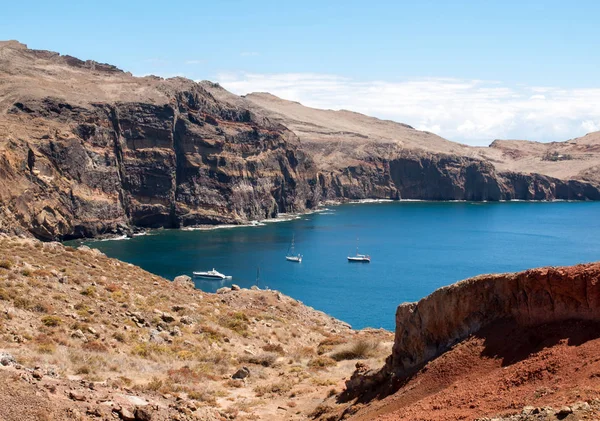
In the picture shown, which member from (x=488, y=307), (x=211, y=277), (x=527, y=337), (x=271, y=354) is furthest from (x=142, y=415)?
(x=211, y=277)

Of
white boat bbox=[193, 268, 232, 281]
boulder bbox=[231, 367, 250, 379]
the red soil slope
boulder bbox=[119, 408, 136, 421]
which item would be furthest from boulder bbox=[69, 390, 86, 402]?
white boat bbox=[193, 268, 232, 281]

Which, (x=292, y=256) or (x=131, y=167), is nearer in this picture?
(x=292, y=256)

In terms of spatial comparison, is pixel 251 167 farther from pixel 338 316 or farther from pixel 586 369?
pixel 586 369

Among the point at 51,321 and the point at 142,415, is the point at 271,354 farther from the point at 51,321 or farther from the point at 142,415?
the point at 142,415

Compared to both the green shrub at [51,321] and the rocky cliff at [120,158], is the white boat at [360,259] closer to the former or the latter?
the rocky cliff at [120,158]

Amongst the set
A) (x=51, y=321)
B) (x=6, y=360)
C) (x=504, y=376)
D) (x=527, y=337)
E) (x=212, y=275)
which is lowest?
(x=212, y=275)

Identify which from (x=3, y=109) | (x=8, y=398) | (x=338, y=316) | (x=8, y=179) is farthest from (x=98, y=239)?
(x=8, y=398)

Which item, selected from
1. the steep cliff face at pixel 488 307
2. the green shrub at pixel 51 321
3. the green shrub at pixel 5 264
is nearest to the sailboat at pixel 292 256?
the green shrub at pixel 5 264
